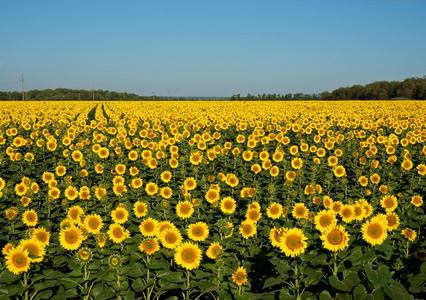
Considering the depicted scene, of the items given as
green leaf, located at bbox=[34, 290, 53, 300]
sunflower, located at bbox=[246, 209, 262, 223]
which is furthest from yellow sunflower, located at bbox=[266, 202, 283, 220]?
green leaf, located at bbox=[34, 290, 53, 300]

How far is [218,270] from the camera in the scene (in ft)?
12.2

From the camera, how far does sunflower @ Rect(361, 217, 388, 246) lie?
3.08 metres

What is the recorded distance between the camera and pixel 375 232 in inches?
122

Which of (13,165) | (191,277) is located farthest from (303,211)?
(13,165)

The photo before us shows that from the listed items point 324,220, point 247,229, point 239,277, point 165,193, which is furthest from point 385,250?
point 165,193

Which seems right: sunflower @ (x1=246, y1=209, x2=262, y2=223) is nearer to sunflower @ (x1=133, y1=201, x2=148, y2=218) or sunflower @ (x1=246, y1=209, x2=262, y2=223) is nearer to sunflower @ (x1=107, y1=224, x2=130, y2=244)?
sunflower @ (x1=133, y1=201, x2=148, y2=218)

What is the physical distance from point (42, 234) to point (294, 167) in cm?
657

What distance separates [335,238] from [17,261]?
10.2ft

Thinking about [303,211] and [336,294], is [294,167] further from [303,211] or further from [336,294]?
[336,294]

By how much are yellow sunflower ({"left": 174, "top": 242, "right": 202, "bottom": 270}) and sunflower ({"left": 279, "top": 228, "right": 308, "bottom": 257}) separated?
94 centimetres

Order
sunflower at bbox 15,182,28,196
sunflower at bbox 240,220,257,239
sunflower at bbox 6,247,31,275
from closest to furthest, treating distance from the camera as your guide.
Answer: sunflower at bbox 6,247,31,275 → sunflower at bbox 240,220,257,239 → sunflower at bbox 15,182,28,196

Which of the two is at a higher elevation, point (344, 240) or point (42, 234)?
point (344, 240)

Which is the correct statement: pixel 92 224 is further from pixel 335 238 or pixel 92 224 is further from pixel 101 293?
pixel 335 238

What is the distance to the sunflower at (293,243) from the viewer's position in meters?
3.26
